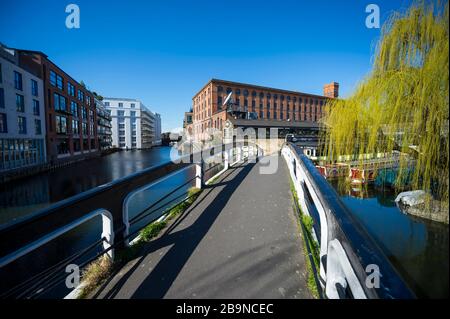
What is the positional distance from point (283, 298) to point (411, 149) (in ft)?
7.13

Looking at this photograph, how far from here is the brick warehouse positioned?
41.4 metres

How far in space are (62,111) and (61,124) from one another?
7.26 ft

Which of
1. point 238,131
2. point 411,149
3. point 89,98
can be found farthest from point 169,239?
point 89,98

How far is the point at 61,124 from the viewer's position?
104 ft

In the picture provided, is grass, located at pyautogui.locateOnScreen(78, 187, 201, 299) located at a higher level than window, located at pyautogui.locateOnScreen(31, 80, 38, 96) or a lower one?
lower

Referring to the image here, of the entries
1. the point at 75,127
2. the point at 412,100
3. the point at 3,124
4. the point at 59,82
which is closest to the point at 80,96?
the point at 59,82

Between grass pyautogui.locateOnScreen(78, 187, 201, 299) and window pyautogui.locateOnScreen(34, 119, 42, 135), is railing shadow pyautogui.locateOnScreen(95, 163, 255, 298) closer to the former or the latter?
grass pyautogui.locateOnScreen(78, 187, 201, 299)

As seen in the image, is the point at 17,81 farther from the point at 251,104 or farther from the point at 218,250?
the point at 251,104

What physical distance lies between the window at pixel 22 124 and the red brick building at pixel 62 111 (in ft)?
13.7

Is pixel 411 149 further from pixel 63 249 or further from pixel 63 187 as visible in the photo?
pixel 63 187

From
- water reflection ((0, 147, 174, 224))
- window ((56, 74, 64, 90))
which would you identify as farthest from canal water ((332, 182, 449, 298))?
window ((56, 74, 64, 90))

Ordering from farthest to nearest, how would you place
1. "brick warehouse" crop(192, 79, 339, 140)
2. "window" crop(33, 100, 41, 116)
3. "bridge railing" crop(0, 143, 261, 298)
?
"brick warehouse" crop(192, 79, 339, 140), "window" crop(33, 100, 41, 116), "bridge railing" crop(0, 143, 261, 298)

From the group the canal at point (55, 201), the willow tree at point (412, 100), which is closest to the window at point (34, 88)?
the canal at point (55, 201)

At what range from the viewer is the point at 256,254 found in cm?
240
